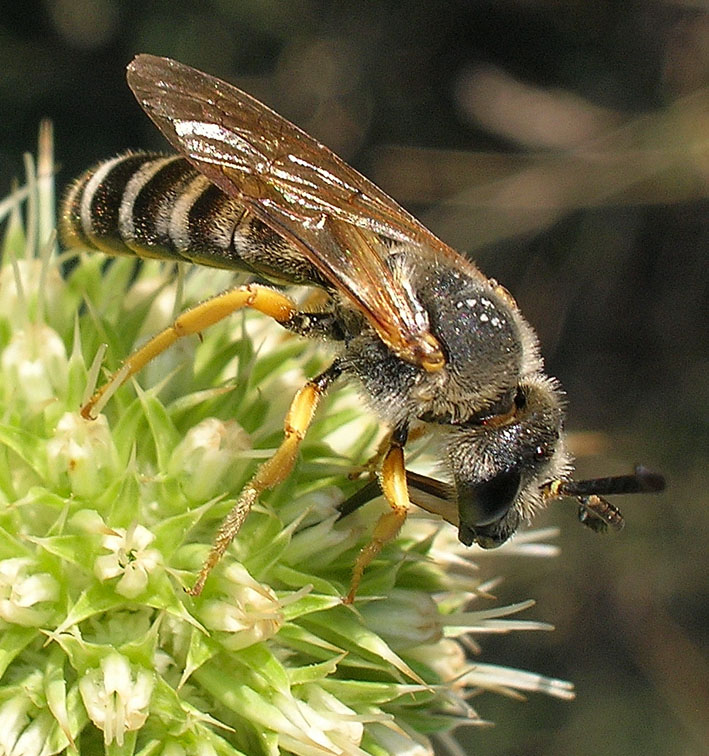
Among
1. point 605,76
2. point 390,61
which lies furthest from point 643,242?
point 390,61

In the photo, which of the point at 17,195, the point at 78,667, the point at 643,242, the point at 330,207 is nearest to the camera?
the point at 78,667

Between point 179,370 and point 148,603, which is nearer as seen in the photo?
point 148,603

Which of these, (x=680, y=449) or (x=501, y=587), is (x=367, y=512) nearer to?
(x=501, y=587)

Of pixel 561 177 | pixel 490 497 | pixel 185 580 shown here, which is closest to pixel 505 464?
pixel 490 497

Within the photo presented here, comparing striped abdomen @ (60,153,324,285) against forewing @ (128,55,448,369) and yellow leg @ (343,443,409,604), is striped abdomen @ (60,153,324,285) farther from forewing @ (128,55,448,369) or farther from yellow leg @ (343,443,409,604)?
yellow leg @ (343,443,409,604)

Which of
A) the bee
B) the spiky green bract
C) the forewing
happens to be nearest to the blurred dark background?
the spiky green bract

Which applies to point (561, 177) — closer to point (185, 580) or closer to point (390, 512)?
point (390, 512)

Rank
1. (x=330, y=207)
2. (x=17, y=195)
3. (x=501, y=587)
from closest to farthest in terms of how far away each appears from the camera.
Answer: (x=330, y=207) → (x=17, y=195) → (x=501, y=587)
